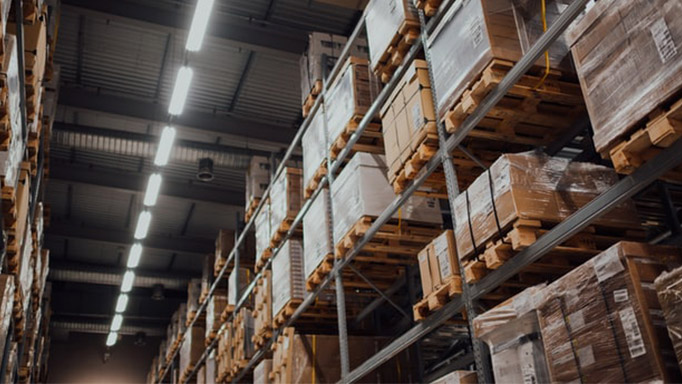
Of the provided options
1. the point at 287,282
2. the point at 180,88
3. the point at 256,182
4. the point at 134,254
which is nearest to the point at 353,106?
the point at 287,282

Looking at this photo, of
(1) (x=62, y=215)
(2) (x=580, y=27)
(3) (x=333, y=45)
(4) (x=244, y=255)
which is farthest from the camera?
(1) (x=62, y=215)

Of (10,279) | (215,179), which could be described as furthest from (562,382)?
(215,179)

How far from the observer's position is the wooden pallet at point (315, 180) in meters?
8.05

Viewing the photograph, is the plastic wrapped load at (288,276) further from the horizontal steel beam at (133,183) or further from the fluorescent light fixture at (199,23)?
the horizontal steel beam at (133,183)

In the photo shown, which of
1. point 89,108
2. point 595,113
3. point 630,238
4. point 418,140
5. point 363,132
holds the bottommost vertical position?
point 630,238

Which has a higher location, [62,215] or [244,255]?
[62,215]

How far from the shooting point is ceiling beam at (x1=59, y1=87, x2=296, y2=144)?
38.8 feet

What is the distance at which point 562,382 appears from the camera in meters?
3.71

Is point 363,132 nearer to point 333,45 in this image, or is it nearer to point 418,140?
point 418,140

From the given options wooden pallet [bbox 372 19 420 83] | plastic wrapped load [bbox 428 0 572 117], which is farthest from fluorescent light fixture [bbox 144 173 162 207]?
plastic wrapped load [bbox 428 0 572 117]

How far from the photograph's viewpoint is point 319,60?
9141mm

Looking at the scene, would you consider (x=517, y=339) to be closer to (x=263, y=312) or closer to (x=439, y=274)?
(x=439, y=274)

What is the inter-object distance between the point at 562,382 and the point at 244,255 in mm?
9840

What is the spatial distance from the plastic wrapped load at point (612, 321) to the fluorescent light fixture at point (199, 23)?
19.4 ft
